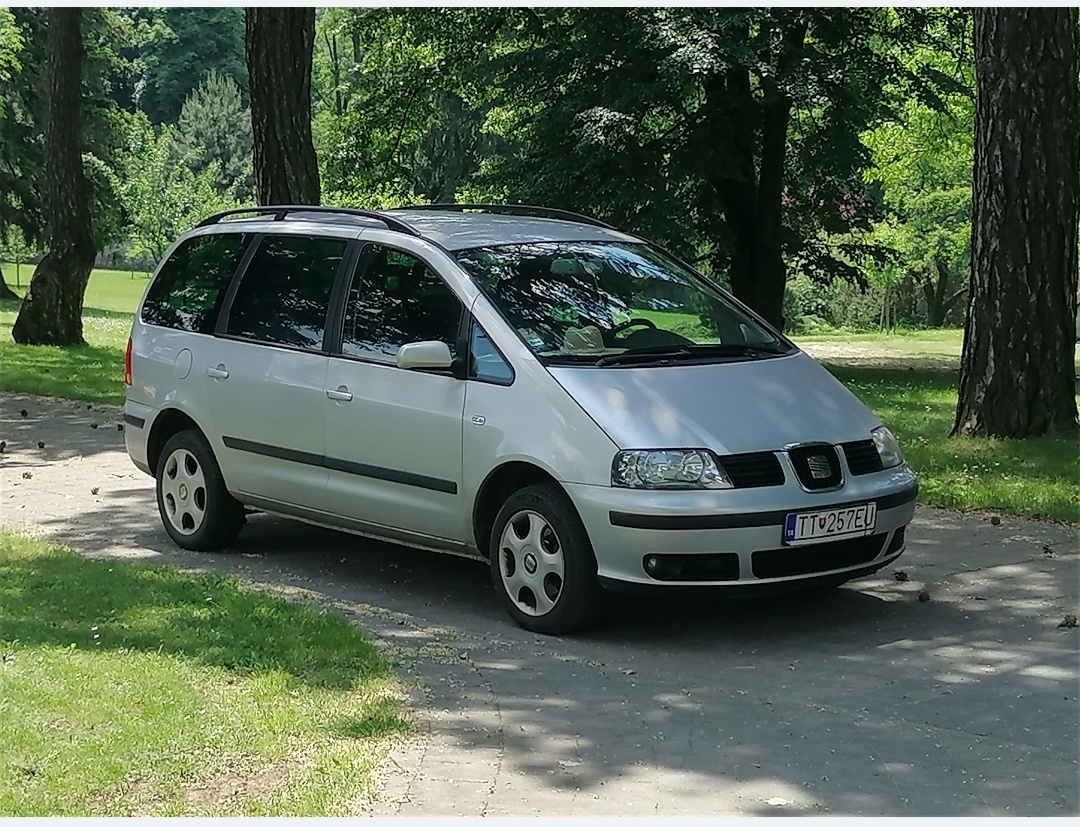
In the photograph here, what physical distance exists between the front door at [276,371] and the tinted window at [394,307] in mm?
249

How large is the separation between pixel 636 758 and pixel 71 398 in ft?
45.1

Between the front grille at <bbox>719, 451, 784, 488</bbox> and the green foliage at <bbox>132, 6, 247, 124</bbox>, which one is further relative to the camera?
the green foliage at <bbox>132, 6, 247, 124</bbox>

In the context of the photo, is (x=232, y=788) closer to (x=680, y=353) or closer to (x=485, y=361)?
(x=485, y=361)

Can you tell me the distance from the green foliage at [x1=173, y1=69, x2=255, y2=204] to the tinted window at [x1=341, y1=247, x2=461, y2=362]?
7843 centimetres

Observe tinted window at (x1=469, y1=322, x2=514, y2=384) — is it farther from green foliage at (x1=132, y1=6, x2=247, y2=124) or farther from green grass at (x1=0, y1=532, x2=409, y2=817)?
green foliage at (x1=132, y1=6, x2=247, y2=124)

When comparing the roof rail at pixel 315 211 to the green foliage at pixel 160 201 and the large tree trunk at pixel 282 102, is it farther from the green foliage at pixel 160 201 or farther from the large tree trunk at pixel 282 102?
the green foliage at pixel 160 201

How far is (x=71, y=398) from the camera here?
1816 centimetres

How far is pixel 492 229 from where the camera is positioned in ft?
29.0

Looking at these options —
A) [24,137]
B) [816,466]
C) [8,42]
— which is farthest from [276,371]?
[24,137]

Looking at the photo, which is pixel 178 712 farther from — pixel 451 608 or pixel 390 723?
pixel 451 608

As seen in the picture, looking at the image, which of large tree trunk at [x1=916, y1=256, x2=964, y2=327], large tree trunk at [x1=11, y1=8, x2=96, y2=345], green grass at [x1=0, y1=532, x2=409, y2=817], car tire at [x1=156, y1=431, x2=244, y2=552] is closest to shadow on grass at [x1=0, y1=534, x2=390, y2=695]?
green grass at [x1=0, y1=532, x2=409, y2=817]

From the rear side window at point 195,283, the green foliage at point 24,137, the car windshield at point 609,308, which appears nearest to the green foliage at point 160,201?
the green foliage at point 24,137

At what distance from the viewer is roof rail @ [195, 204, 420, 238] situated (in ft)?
28.7

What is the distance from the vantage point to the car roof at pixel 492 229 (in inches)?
338
